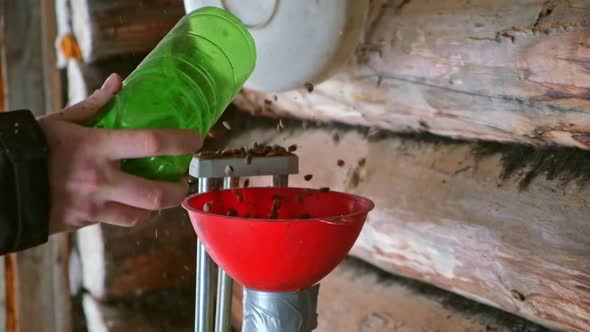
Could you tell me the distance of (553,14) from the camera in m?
0.90

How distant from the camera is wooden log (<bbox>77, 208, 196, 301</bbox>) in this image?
1632 mm

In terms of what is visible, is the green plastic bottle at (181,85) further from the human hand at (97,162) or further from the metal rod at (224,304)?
the metal rod at (224,304)

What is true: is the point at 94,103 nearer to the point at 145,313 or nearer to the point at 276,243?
the point at 276,243

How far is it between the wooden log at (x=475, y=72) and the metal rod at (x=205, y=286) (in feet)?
1.18

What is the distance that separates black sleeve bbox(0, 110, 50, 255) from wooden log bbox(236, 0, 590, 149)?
1.91 feet

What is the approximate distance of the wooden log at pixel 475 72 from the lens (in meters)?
0.89

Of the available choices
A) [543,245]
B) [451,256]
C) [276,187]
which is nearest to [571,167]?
[543,245]

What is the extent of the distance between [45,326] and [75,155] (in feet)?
4.05

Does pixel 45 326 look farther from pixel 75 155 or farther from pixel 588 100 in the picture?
pixel 588 100

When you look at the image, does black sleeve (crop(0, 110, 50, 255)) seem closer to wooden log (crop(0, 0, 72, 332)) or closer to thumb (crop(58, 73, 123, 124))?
thumb (crop(58, 73, 123, 124))

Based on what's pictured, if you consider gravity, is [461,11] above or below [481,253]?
above

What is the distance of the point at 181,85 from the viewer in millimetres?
851

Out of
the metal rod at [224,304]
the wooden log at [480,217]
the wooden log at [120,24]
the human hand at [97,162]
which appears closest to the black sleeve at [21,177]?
the human hand at [97,162]

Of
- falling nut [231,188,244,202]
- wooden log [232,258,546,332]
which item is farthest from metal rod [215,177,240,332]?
wooden log [232,258,546,332]
